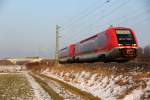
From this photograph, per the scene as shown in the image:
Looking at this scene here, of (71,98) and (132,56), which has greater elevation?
(132,56)

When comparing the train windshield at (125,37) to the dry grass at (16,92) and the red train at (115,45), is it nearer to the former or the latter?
the red train at (115,45)

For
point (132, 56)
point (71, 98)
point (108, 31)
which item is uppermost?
point (108, 31)

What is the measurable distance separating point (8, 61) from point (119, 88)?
135 meters

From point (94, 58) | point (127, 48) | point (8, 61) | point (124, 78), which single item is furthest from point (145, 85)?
point (8, 61)

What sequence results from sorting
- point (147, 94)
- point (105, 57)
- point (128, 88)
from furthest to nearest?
1. point (105, 57)
2. point (128, 88)
3. point (147, 94)

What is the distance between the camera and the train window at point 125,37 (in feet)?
104

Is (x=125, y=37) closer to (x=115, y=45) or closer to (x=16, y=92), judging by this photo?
(x=115, y=45)

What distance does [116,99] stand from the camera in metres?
16.7

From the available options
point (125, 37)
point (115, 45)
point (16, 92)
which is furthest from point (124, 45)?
point (16, 92)

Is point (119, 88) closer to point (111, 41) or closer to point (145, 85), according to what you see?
point (145, 85)

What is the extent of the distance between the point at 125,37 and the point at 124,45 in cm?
136

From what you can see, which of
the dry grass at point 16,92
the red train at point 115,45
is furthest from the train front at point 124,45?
the dry grass at point 16,92

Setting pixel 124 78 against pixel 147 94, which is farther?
pixel 124 78

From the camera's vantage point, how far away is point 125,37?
32406 mm
